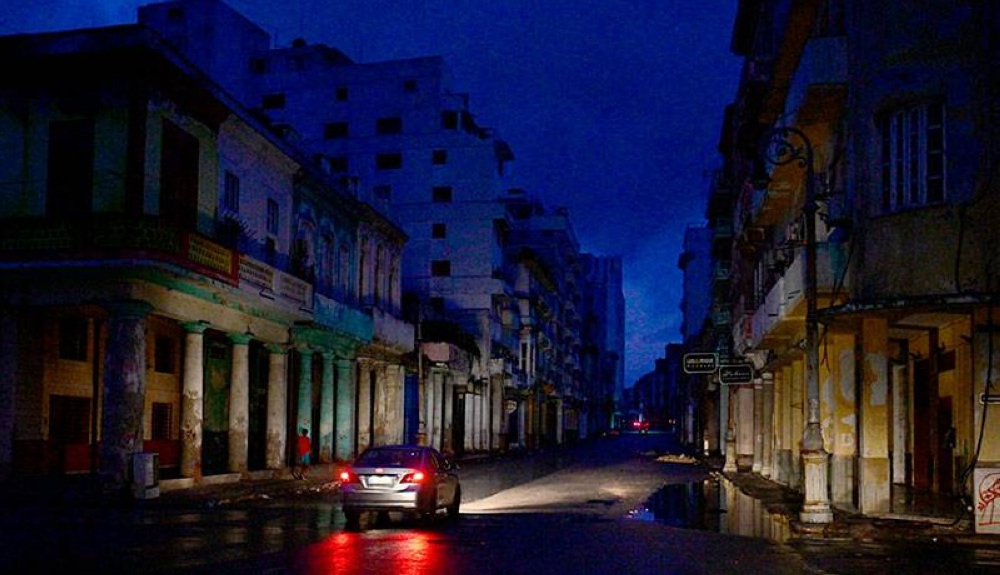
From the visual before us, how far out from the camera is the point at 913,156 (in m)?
18.8

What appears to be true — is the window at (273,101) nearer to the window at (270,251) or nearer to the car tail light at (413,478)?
the window at (270,251)

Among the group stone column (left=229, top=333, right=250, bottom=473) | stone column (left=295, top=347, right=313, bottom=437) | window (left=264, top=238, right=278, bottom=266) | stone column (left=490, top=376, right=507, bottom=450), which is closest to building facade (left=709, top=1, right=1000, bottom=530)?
stone column (left=229, top=333, right=250, bottom=473)

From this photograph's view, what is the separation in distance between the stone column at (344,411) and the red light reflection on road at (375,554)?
72.2 ft

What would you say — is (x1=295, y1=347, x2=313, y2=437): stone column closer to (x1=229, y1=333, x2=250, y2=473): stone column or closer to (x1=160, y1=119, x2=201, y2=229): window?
(x1=229, y1=333, x2=250, y2=473): stone column

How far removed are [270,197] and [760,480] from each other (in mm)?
17797

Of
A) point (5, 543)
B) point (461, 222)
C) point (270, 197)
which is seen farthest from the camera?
point (461, 222)

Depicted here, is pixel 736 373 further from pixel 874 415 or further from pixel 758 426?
pixel 758 426

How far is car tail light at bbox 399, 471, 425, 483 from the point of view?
1908 centimetres

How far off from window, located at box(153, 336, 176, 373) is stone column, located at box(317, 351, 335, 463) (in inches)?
270

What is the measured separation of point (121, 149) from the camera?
2416cm

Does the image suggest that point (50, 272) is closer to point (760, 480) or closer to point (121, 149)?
point (121, 149)

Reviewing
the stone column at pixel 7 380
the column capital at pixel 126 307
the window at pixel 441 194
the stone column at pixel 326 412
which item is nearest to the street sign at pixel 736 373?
the column capital at pixel 126 307

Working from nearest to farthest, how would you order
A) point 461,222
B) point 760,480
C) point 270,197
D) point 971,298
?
point 971,298
point 270,197
point 760,480
point 461,222

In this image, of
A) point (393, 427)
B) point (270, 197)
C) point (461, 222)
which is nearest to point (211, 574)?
point (270, 197)
